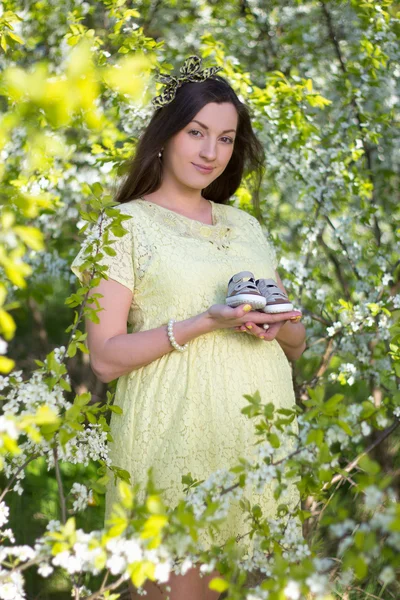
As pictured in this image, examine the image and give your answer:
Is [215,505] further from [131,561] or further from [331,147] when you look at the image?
[331,147]

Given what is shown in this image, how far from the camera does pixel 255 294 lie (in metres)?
2.02

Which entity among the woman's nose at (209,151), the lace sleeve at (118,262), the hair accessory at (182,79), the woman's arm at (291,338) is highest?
the hair accessory at (182,79)

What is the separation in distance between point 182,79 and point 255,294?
2.66ft

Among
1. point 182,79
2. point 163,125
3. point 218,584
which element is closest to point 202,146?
point 163,125

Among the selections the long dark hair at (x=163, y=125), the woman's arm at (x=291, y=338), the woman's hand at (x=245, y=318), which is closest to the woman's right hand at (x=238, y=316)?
the woman's hand at (x=245, y=318)

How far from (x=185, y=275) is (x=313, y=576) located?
3.54 feet

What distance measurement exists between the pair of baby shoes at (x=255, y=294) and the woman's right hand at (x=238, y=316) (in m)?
0.02

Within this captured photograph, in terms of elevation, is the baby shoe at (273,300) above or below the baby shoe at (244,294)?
below

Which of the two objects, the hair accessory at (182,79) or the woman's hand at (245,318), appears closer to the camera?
the woman's hand at (245,318)

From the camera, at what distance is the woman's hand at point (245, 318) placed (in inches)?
78.2

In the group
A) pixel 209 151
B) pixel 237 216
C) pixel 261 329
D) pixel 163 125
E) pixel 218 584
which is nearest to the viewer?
pixel 218 584

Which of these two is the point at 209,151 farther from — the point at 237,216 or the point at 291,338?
the point at 291,338

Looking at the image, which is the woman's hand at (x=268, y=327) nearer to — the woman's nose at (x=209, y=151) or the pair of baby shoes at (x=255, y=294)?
the pair of baby shoes at (x=255, y=294)

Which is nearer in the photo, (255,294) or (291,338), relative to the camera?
(255,294)
